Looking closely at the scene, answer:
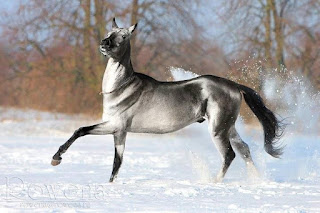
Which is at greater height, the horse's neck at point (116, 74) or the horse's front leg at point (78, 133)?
the horse's neck at point (116, 74)

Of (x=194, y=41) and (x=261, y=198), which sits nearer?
(x=261, y=198)

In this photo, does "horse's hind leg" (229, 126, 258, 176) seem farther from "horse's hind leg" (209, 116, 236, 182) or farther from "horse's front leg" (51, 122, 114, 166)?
"horse's front leg" (51, 122, 114, 166)

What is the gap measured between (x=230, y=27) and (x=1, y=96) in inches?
297

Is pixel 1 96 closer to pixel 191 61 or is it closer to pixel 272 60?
pixel 191 61

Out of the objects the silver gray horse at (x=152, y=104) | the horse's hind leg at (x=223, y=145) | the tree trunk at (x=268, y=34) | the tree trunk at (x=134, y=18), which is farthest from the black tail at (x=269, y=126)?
the tree trunk at (x=134, y=18)

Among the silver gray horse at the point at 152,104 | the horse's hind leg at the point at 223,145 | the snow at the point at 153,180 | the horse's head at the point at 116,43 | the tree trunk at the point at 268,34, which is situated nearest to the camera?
the snow at the point at 153,180

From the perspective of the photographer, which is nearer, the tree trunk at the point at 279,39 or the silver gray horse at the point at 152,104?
the silver gray horse at the point at 152,104

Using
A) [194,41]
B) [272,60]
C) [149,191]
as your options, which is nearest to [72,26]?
[194,41]

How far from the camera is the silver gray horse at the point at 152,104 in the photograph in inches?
235

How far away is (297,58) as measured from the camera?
15727 millimetres

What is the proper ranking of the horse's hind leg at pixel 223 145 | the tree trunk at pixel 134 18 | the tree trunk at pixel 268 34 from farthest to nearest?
the tree trunk at pixel 268 34, the tree trunk at pixel 134 18, the horse's hind leg at pixel 223 145

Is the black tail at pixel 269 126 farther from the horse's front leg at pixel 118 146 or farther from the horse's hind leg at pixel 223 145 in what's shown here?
the horse's front leg at pixel 118 146

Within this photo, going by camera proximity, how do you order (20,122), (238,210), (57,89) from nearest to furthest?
(238,210), (57,89), (20,122)

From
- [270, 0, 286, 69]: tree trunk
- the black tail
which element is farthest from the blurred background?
the black tail
